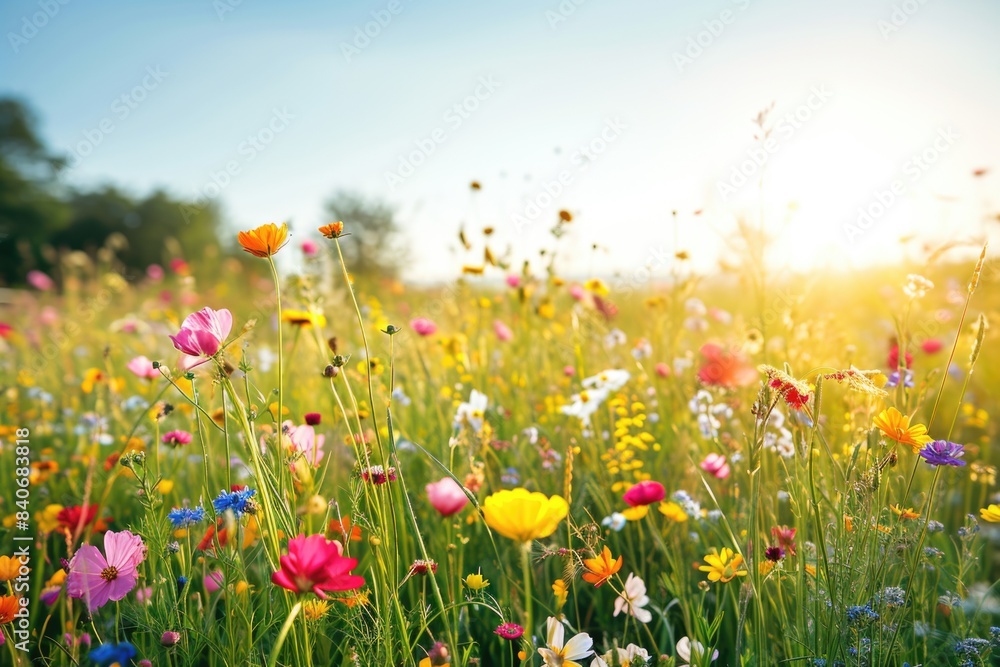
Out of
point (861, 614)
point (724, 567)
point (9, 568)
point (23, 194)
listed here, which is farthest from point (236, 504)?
point (23, 194)

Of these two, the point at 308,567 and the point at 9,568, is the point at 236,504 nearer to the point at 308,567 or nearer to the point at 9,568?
the point at 308,567

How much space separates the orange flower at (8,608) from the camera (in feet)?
3.40

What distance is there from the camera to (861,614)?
104 cm

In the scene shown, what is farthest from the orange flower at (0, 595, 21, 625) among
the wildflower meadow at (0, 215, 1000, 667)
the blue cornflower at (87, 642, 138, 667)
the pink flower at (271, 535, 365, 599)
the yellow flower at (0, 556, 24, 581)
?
the pink flower at (271, 535, 365, 599)

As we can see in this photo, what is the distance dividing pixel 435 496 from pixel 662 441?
1.33 meters

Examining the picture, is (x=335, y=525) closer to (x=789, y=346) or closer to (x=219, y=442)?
(x=219, y=442)

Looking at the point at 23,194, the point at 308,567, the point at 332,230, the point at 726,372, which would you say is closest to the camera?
the point at 308,567

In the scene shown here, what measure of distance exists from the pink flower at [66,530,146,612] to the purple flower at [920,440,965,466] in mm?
1353

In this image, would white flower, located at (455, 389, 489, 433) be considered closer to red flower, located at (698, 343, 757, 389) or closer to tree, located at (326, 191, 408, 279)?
red flower, located at (698, 343, 757, 389)

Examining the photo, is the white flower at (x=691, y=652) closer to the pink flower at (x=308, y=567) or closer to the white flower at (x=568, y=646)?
the white flower at (x=568, y=646)

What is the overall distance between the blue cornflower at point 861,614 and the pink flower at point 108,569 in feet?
3.87

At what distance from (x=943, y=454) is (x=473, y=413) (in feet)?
3.69

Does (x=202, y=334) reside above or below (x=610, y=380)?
above

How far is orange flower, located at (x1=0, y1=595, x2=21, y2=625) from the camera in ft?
3.40
